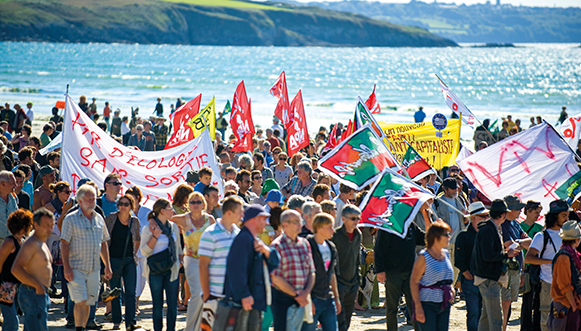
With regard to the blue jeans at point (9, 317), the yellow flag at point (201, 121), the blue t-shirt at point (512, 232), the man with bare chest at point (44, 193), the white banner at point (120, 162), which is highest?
the yellow flag at point (201, 121)

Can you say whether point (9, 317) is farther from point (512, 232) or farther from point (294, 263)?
point (512, 232)

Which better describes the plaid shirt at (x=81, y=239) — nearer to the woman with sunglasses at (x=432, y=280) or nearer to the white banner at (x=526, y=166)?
the woman with sunglasses at (x=432, y=280)

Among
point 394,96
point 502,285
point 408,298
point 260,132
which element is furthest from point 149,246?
point 394,96

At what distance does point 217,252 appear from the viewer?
222 inches

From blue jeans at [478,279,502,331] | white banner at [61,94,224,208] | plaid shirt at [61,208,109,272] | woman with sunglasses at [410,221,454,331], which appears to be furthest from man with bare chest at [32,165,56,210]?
blue jeans at [478,279,502,331]

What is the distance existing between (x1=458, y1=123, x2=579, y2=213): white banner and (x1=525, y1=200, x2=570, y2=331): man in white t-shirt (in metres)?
1.24

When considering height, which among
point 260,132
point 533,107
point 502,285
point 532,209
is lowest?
point 502,285

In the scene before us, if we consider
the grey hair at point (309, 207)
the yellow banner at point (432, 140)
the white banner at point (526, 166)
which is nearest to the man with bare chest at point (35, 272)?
the grey hair at point (309, 207)

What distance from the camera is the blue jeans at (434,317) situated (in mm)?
6116

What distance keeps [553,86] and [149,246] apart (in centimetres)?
7606

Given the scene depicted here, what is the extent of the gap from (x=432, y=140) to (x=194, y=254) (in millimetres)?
6808

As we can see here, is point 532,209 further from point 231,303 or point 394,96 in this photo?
point 394,96

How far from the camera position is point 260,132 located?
19.1 metres

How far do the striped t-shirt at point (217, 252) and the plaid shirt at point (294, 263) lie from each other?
416mm
